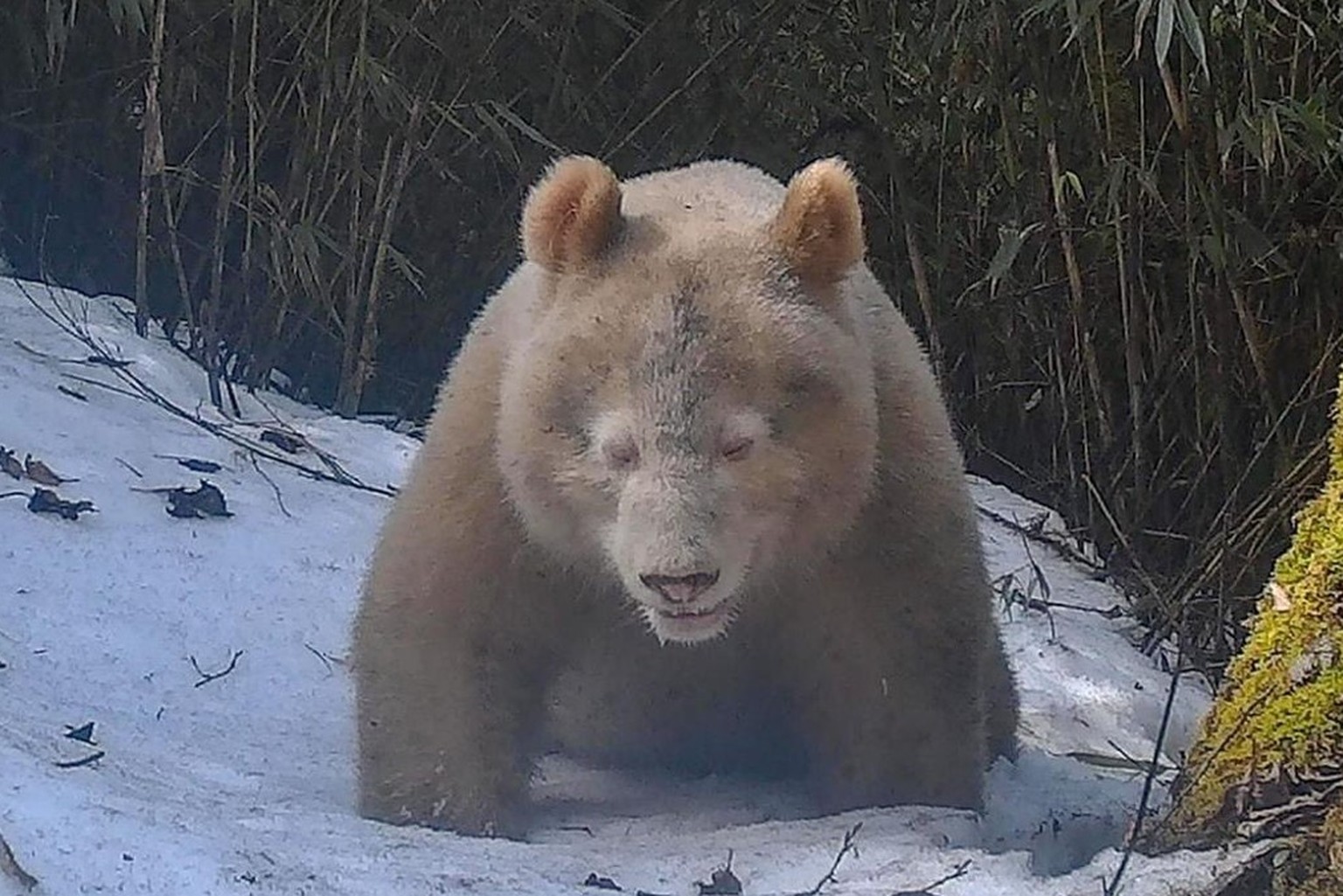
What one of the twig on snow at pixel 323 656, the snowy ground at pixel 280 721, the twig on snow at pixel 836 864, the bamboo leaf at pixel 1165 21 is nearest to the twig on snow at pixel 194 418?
the snowy ground at pixel 280 721

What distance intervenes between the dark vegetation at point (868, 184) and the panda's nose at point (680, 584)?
2089 mm

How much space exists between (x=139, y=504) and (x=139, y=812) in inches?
90.7

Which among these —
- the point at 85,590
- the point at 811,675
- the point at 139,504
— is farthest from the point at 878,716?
the point at 139,504

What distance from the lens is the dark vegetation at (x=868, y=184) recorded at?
5297 millimetres

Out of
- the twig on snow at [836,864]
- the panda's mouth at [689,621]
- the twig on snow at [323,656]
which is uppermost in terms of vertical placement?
the panda's mouth at [689,621]

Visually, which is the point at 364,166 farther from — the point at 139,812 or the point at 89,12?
the point at 139,812

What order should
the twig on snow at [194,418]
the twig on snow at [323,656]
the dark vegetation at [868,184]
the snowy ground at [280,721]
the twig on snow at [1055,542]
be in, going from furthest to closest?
the twig on snow at [1055,542], the twig on snow at [194,418], the dark vegetation at [868,184], the twig on snow at [323,656], the snowy ground at [280,721]

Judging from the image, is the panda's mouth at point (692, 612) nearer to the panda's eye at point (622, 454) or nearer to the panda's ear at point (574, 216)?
the panda's eye at point (622, 454)

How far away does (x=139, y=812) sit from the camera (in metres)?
2.64

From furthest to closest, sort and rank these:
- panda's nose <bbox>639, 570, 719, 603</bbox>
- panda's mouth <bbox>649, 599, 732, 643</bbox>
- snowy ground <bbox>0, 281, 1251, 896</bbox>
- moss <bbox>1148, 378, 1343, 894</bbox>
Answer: panda's mouth <bbox>649, 599, 732, 643</bbox>
panda's nose <bbox>639, 570, 719, 603</bbox>
snowy ground <bbox>0, 281, 1251, 896</bbox>
moss <bbox>1148, 378, 1343, 894</bbox>

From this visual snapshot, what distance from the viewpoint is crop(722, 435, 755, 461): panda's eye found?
3076 millimetres

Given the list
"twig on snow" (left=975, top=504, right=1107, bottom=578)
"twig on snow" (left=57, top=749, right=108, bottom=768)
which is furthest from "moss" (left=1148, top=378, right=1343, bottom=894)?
"twig on snow" (left=975, top=504, right=1107, bottom=578)

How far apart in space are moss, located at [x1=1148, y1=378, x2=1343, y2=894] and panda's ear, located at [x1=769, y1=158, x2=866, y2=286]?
96cm

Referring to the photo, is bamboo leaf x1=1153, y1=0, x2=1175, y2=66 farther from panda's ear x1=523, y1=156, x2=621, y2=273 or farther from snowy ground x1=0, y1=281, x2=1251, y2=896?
snowy ground x1=0, y1=281, x2=1251, y2=896
